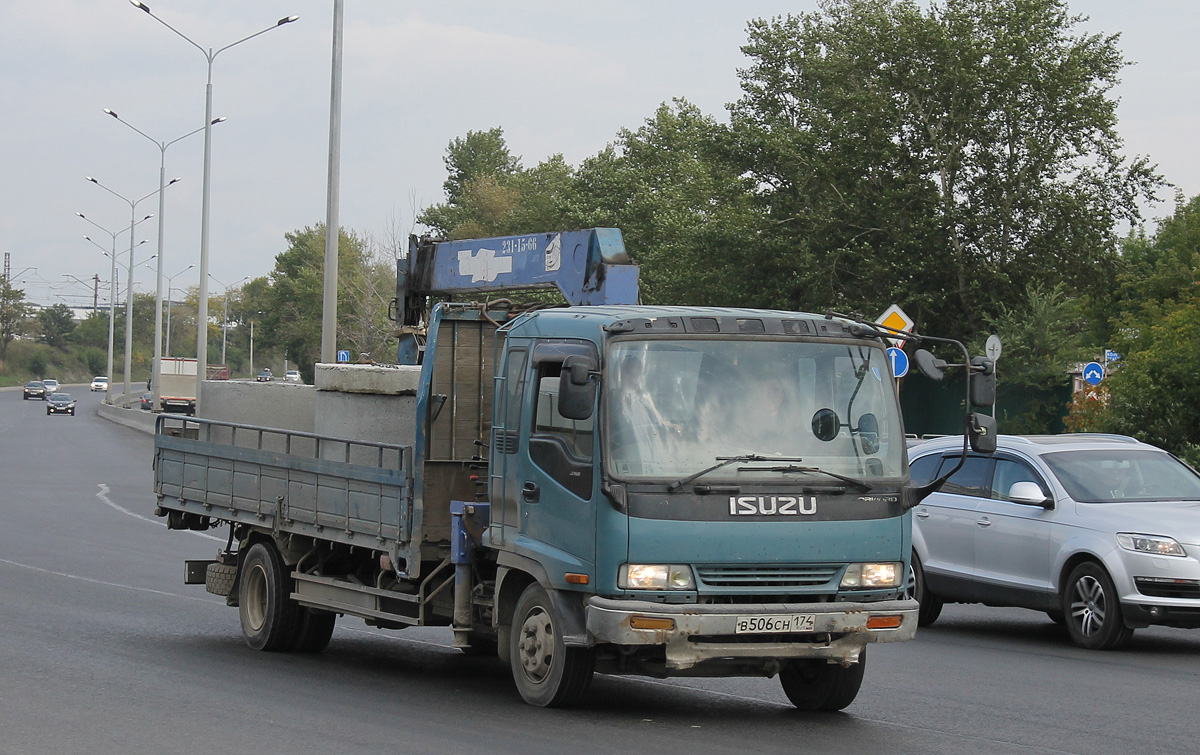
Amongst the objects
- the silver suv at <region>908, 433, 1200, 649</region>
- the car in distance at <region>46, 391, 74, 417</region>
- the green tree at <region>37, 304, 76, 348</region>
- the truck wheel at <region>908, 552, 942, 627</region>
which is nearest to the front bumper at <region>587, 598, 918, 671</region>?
the silver suv at <region>908, 433, 1200, 649</region>

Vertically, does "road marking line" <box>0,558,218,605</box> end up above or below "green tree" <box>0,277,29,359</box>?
below

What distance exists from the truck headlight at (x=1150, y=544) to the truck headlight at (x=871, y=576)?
13.7 feet

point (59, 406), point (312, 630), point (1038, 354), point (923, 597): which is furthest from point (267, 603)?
point (59, 406)

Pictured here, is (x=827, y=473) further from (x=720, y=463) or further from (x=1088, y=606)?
(x=1088, y=606)

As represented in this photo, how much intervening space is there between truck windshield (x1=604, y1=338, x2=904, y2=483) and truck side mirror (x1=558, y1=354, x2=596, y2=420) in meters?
0.18

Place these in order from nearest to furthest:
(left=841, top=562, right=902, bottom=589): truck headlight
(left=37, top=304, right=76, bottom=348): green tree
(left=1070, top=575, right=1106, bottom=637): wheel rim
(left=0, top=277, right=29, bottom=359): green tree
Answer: (left=841, top=562, right=902, bottom=589): truck headlight, (left=1070, top=575, right=1106, bottom=637): wheel rim, (left=0, top=277, right=29, bottom=359): green tree, (left=37, top=304, right=76, bottom=348): green tree

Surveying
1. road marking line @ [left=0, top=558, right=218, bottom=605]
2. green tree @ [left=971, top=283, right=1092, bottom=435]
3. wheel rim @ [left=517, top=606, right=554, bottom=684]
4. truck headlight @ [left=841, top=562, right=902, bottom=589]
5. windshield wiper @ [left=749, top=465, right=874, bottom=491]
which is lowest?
road marking line @ [left=0, top=558, right=218, bottom=605]

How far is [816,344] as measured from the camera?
7762 mm

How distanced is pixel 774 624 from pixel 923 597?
6.16 m

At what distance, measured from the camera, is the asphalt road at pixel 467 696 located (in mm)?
7215

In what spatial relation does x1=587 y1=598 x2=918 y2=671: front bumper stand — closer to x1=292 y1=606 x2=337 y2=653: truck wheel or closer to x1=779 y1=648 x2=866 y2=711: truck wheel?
x1=779 y1=648 x2=866 y2=711: truck wheel

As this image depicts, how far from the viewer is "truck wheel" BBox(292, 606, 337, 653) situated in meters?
10.6

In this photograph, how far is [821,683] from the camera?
825 centimetres

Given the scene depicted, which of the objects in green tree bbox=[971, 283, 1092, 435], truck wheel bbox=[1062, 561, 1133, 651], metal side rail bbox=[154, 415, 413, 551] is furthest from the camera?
green tree bbox=[971, 283, 1092, 435]
